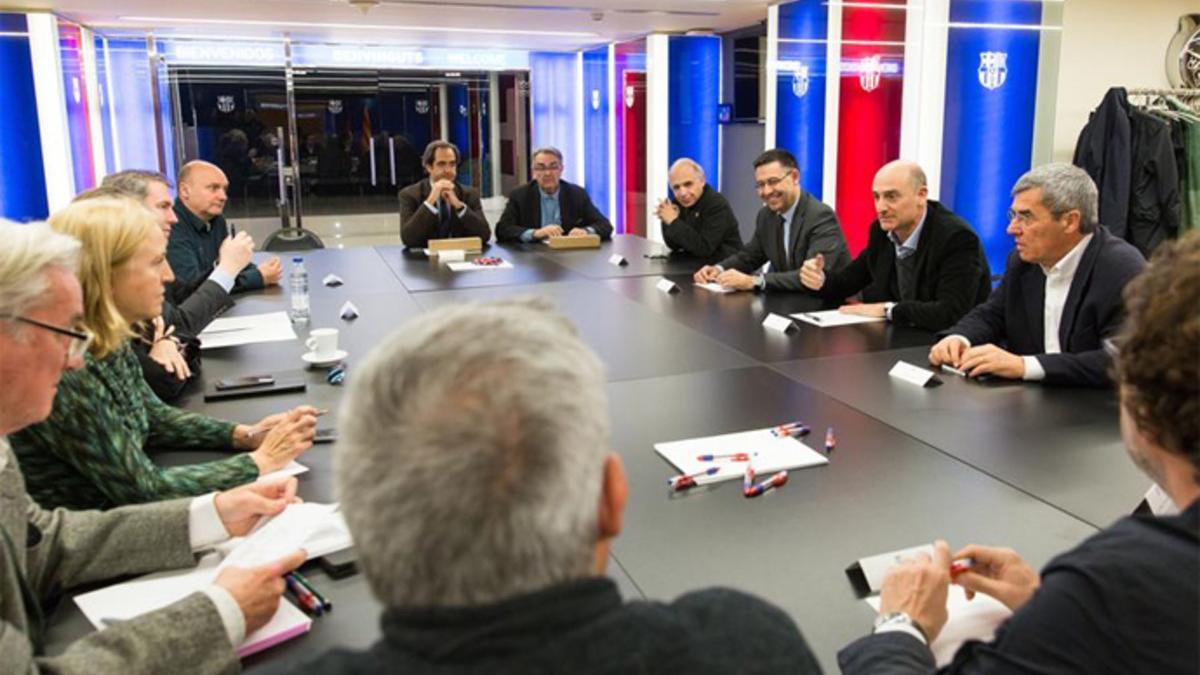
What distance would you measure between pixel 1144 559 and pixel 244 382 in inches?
88.0

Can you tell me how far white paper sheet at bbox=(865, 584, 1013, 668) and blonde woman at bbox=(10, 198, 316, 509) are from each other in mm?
1261

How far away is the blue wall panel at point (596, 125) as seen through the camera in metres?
9.34

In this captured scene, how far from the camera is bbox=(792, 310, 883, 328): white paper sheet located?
3246 millimetres

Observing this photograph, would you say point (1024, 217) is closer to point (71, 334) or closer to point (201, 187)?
point (71, 334)

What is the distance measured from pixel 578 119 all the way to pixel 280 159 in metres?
3.18

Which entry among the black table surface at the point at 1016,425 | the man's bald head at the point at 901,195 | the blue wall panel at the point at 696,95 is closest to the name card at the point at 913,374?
the black table surface at the point at 1016,425

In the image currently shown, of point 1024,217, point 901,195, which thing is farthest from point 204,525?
point 901,195

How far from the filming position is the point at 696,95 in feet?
26.8

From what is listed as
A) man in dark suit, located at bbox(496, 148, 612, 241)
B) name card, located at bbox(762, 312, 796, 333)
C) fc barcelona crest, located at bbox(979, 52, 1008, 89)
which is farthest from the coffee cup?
fc barcelona crest, located at bbox(979, 52, 1008, 89)

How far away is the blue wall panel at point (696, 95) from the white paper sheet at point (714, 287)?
422 centimetres

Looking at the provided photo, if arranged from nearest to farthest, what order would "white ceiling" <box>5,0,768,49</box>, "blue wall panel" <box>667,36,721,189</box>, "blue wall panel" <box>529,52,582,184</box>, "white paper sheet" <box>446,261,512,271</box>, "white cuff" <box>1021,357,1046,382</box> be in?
1. "white cuff" <box>1021,357,1046,382</box>
2. "white paper sheet" <box>446,261,512,271</box>
3. "white ceiling" <box>5,0,768,49</box>
4. "blue wall panel" <box>667,36,721,189</box>
5. "blue wall panel" <box>529,52,582,184</box>

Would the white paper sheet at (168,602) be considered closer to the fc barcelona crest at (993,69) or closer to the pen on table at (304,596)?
the pen on table at (304,596)

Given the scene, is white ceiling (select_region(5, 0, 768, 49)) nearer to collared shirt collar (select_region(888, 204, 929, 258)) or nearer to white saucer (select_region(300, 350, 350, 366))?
collared shirt collar (select_region(888, 204, 929, 258))

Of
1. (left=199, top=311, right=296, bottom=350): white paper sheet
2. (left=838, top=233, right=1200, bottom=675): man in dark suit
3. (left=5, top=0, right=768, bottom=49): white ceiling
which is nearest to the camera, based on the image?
(left=838, top=233, right=1200, bottom=675): man in dark suit
